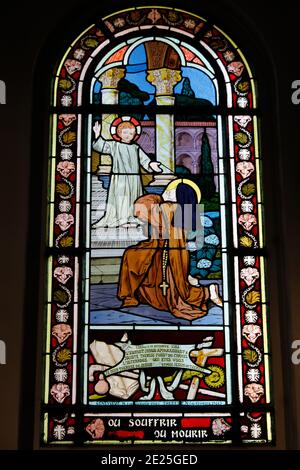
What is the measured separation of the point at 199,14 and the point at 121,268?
7.05 feet

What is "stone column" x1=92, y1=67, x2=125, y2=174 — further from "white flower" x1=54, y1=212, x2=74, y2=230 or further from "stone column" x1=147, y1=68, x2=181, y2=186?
"white flower" x1=54, y1=212, x2=74, y2=230

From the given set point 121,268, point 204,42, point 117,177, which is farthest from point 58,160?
point 204,42

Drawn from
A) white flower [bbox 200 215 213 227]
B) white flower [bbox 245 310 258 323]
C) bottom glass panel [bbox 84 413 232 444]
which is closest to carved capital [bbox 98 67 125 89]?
white flower [bbox 200 215 213 227]

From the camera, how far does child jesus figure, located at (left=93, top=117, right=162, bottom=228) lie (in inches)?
292

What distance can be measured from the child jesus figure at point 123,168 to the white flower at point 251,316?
102 centimetres

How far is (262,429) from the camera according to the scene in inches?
272

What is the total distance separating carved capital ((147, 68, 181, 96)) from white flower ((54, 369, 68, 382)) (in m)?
2.24

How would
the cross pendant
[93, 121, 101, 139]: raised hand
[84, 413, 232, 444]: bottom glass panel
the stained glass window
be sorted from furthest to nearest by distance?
[93, 121, 101, 139]: raised hand
the cross pendant
the stained glass window
[84, 413, 232, 444]: bottom glass panel

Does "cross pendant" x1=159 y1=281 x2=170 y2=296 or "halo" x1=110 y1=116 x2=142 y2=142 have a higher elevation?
"halo" x1=110 y1=116 x2=142 y2=142

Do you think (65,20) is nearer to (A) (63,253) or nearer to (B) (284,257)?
(A) (63,253)

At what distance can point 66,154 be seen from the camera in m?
7.56

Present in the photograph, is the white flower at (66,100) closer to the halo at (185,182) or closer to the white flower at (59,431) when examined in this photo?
the halo at (185,182)

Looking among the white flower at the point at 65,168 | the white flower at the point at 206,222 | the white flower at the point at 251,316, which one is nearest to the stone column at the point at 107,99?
the white flower at the point at 65,168

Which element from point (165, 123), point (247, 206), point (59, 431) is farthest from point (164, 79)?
point (59, 431)
